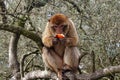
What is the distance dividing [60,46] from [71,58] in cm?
44

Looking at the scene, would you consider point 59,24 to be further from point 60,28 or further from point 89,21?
point 89,21

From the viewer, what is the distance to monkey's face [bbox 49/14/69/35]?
21.0ft

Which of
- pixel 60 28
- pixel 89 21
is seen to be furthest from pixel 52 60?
pixel 89 21

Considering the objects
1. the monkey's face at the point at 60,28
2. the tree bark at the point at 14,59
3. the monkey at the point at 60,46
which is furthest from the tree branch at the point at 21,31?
the tree bark at the point at 14,59

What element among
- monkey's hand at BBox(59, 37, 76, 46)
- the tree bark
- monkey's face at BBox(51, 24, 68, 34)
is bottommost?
the tree bark

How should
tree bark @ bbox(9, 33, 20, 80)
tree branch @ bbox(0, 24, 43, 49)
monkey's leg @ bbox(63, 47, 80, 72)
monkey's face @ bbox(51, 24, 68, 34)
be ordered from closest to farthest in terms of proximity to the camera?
tree branch @ bbox(0, 24, 43, 49), monkey's leg @ bbox(63, 47, 80, 72), monkey's face @ bbox(51, 24, 68, 34), tree bark @ bbox(9, 33, 20, 80)

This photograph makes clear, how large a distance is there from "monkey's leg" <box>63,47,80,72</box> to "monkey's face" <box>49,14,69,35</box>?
1.45 ft

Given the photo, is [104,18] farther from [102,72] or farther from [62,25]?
[102,72]

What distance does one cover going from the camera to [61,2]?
23.3 feet

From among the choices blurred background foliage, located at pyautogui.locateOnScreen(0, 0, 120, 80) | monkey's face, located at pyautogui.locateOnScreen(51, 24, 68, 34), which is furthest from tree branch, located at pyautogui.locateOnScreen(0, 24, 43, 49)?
monkey's face, located at pyautogui.locateOnScreen(51, 24, 68, 34)

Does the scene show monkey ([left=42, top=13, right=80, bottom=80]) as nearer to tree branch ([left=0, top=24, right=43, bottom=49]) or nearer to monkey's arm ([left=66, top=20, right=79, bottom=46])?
monkey's arm ([left=66, top=20, right=79, bottom=46])

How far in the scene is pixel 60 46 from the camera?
21.2 feet

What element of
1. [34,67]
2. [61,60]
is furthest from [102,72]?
[34,67]

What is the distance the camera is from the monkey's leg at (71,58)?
6168mm
